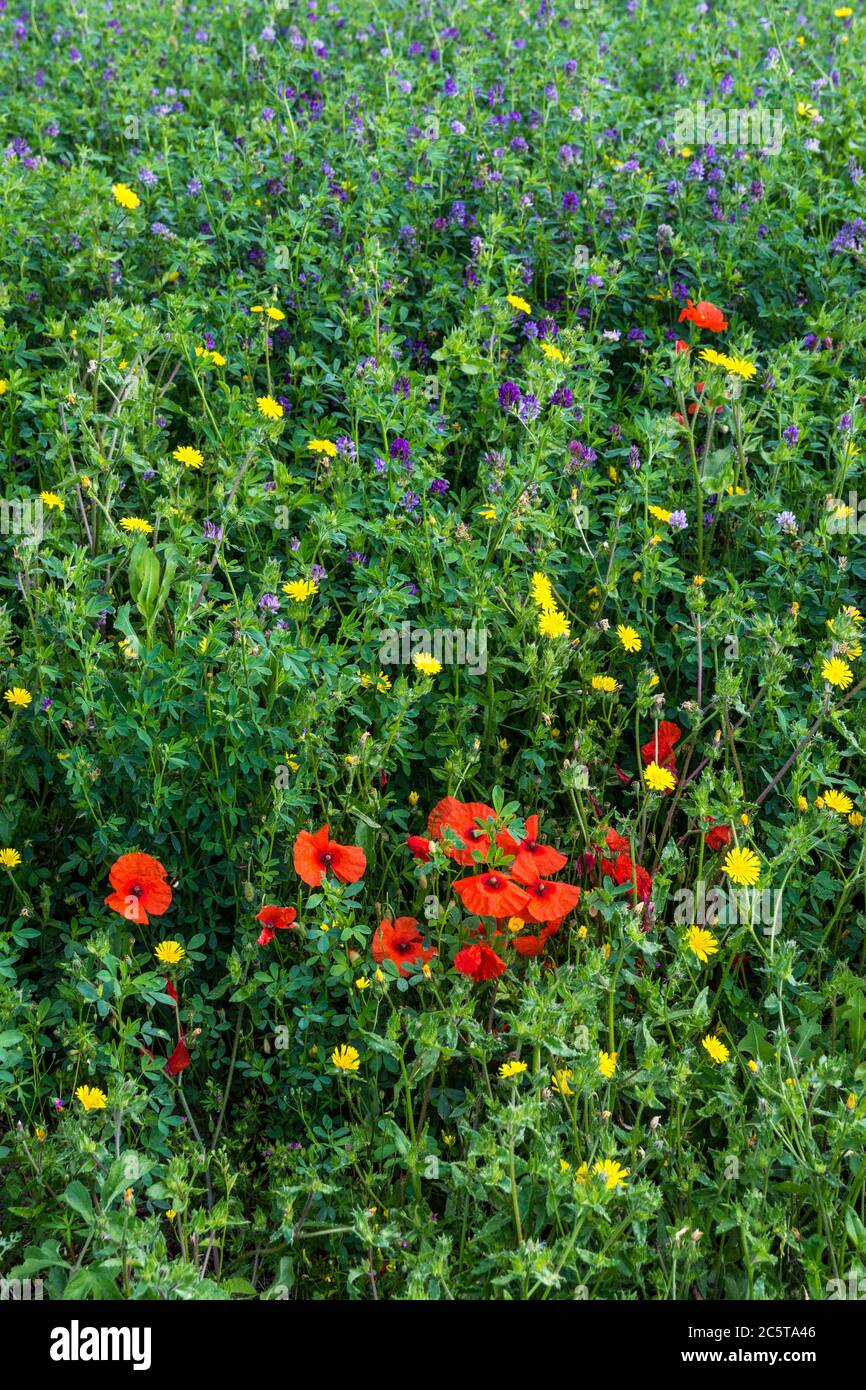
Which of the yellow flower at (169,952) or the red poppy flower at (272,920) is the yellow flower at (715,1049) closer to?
the red poppy flower at (272,920)

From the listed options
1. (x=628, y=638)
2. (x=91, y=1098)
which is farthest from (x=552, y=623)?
(x=91, y=1098)

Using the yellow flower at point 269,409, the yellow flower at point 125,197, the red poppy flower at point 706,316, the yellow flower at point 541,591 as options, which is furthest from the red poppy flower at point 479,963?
the yellow flower at point 125,197

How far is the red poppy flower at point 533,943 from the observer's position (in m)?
3.16

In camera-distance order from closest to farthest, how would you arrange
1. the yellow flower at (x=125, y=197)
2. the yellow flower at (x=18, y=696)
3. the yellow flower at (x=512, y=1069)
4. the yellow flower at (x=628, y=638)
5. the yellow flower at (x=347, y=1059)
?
the yellow flower at (x=512, y=1069) < the yellow flower at (x=347, y=1059) < the yellow flower at (x=18, y=696) < the yellow flower at (x=628, y=638) < the yellow flower at (x=125, y=197)

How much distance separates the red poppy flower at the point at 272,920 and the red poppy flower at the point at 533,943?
1.60 feet

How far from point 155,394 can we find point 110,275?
0.55 meters

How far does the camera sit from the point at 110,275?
4.40 metres

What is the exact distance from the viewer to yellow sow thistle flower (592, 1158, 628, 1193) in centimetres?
259

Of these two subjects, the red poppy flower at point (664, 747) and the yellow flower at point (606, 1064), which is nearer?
the yellow flower at point (606, 1064)

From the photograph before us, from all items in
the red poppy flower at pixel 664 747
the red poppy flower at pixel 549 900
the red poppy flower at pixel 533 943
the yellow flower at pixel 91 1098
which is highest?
the red poppy flower at pixel 664 747

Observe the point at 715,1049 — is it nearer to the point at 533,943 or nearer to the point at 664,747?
the point at 533,943

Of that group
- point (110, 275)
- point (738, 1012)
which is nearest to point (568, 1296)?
point (738, 1012)

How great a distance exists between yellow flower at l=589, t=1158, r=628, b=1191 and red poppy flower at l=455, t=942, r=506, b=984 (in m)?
0.47

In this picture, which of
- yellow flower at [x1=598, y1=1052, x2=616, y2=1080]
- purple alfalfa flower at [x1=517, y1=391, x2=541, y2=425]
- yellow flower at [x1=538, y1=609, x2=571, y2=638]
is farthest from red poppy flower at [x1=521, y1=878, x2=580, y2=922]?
purple alfalfa flower at [x1=517, y1=391, x2=541, y2=425]
